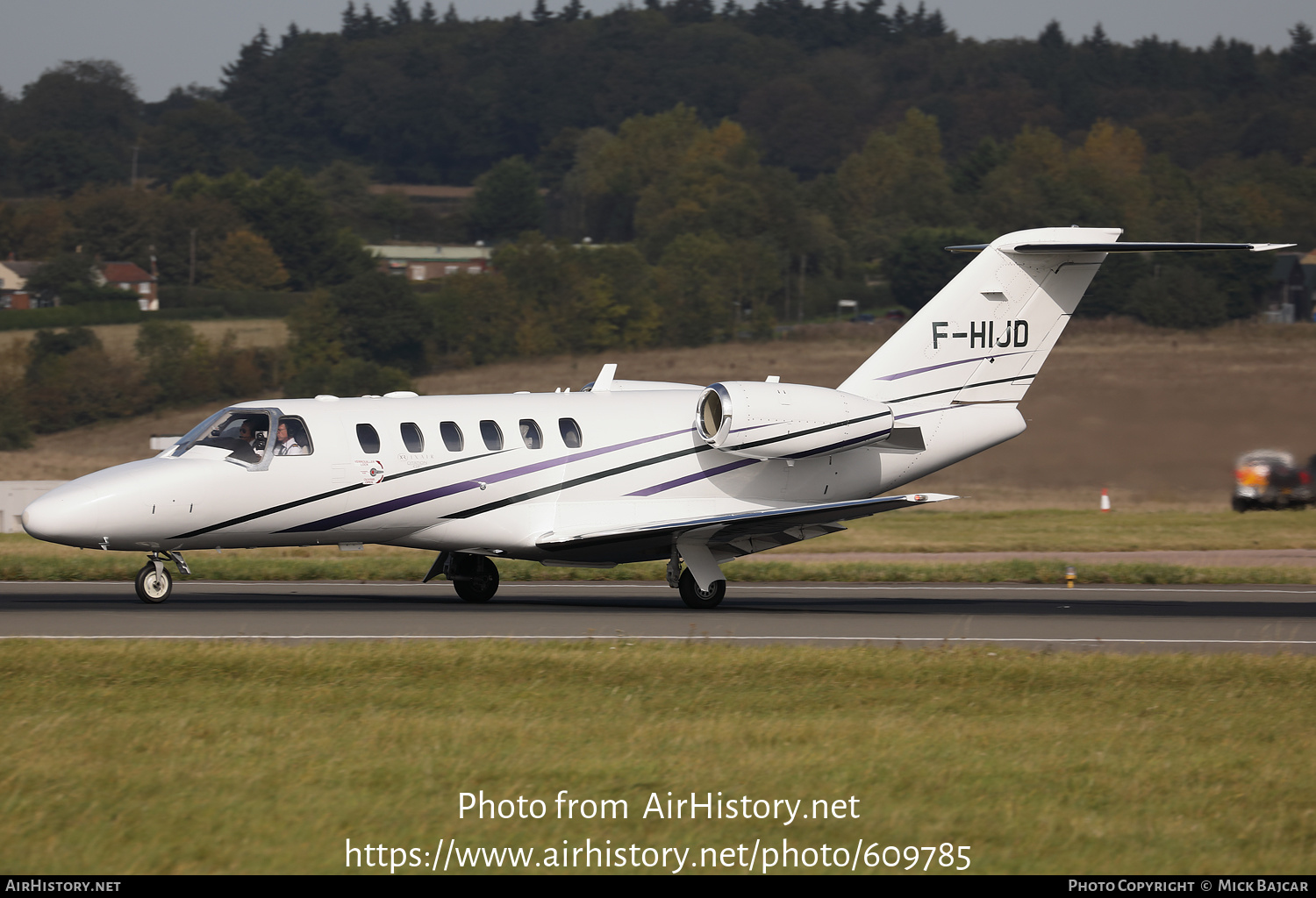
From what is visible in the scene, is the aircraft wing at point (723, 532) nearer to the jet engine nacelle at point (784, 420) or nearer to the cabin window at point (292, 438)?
the jet engine nacelle at point (784, 420)

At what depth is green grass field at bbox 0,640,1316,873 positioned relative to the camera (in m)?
8.13

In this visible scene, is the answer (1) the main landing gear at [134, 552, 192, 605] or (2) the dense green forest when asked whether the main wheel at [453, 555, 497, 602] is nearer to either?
(1) the main landing gear at [134, 552, 192, 605]

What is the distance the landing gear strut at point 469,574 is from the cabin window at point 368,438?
2.27m

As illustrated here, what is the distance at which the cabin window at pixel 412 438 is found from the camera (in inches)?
767

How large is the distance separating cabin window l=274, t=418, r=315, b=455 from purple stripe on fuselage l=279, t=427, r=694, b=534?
92cm

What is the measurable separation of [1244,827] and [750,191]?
11739cm

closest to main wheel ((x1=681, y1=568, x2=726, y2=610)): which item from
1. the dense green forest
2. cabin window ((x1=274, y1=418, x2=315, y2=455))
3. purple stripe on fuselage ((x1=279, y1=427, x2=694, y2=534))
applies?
purple stripe on fuselage ((x1=279, y1=427, x2=694, y2=534))

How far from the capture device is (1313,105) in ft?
613

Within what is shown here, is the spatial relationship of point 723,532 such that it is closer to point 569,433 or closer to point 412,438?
point 569,433

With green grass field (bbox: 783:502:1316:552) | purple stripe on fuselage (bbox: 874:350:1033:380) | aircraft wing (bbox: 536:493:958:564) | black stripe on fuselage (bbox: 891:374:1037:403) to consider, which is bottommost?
green grass field (bbox: 783:502:1316:552)

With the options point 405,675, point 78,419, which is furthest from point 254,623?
point 78,419

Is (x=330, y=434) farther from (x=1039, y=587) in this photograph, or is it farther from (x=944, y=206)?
(x=944, y=206)

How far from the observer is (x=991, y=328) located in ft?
73.3

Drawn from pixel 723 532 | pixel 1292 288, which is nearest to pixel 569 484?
pixel 723 532
